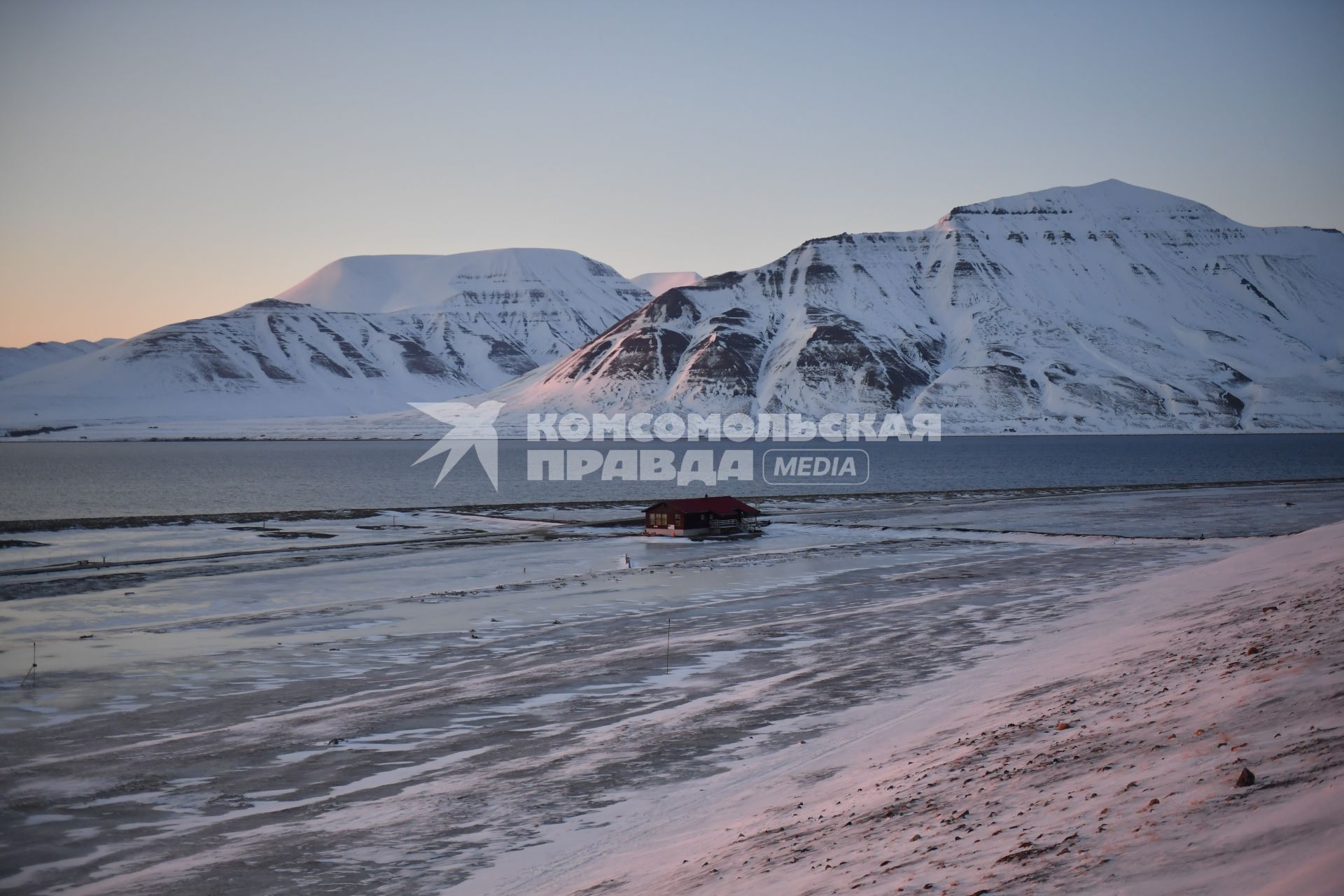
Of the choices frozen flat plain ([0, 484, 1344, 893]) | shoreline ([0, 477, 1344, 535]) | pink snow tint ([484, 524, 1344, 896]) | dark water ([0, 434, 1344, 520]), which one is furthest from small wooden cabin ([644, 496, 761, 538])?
pink snow tint ([484, 524, 1344, 896])

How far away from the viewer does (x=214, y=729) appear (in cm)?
2272

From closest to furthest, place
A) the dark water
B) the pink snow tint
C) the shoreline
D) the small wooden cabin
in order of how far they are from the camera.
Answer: the pink snow tint < the small wooden cabin < the shoreline < the dark water

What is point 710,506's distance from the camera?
2662 inches

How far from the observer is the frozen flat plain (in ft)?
53.5

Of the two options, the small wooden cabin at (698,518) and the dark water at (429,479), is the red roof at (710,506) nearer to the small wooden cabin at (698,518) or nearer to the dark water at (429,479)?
the small wooden cabin at (698,518)

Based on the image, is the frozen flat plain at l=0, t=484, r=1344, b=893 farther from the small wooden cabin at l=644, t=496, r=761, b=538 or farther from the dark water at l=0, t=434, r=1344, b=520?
the dark water at l=0, t=434, r=1344, b=520

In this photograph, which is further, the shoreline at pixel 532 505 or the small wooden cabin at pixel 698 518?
the shoreline at pixel 532 505

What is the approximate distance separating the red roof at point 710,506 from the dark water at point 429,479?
34079mm

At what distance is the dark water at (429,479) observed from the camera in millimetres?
100875

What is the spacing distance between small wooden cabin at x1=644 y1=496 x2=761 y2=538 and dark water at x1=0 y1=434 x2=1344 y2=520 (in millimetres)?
34196

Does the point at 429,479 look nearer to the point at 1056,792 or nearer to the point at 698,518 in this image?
the point at 698,518

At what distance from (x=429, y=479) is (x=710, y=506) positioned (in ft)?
257

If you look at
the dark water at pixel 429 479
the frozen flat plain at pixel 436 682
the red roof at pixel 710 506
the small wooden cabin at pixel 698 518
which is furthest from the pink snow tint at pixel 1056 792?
the dark water at pixel 429 479

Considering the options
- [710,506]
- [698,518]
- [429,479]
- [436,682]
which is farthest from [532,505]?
[436,682]
